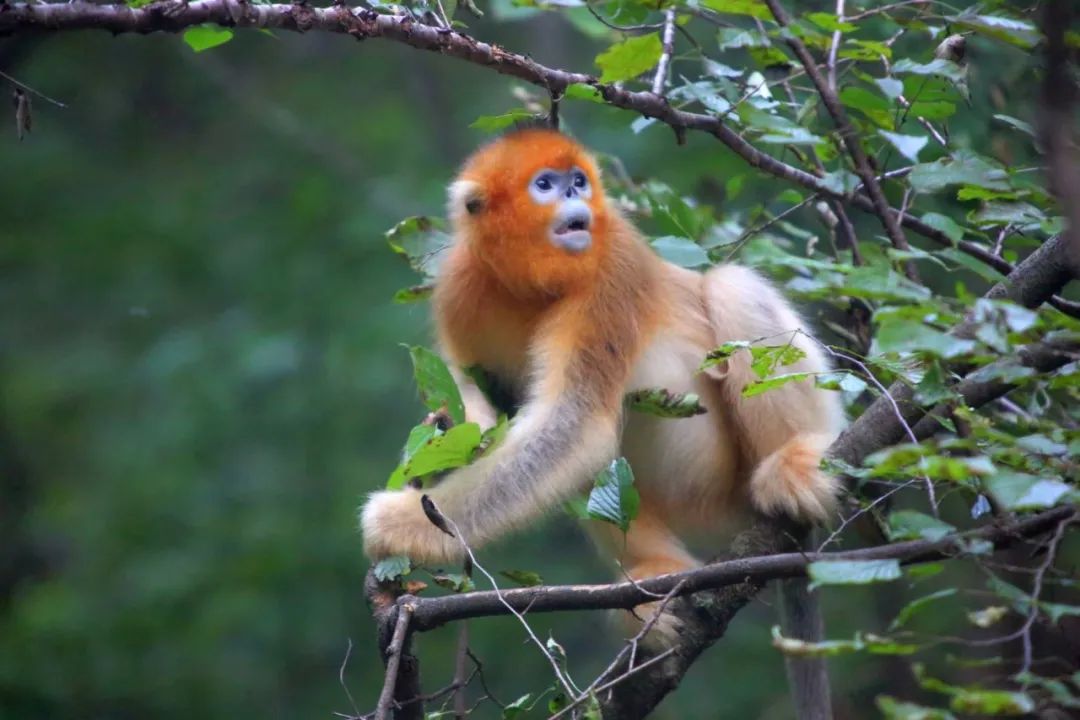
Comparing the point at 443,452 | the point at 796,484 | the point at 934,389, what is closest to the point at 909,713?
the point at 934,389

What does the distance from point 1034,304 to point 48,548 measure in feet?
21.8

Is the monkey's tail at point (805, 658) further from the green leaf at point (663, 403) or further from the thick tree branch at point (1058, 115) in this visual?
the thick tree branch at point (1058, 115)

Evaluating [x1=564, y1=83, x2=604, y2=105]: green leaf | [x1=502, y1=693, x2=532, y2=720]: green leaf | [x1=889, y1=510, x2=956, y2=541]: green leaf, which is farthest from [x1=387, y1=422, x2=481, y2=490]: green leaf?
[x1=889, y1=510, x2=956, y2=541]: green leaf

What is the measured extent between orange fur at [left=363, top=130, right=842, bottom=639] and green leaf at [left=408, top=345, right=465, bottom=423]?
42cm

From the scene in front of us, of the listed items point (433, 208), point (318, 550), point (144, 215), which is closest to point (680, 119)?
point (433, 208)

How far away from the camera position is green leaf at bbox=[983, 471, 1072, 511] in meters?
1.65

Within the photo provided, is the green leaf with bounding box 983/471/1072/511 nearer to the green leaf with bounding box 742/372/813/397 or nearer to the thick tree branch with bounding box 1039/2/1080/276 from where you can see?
the green leaf with bounding box 742/372/813/397

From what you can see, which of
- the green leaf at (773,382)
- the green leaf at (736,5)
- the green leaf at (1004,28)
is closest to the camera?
the green leaf at (773,382)

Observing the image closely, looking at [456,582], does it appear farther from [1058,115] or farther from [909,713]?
[1058,115]

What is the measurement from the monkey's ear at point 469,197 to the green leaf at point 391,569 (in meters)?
1.27

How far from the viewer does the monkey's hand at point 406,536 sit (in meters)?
3.25

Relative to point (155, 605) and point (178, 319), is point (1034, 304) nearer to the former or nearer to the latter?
point (155, 605)

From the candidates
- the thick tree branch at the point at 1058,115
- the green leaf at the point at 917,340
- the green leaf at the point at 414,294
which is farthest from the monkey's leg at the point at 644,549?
the thick tree branch at the point at 1058,115

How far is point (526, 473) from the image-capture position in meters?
3.44
